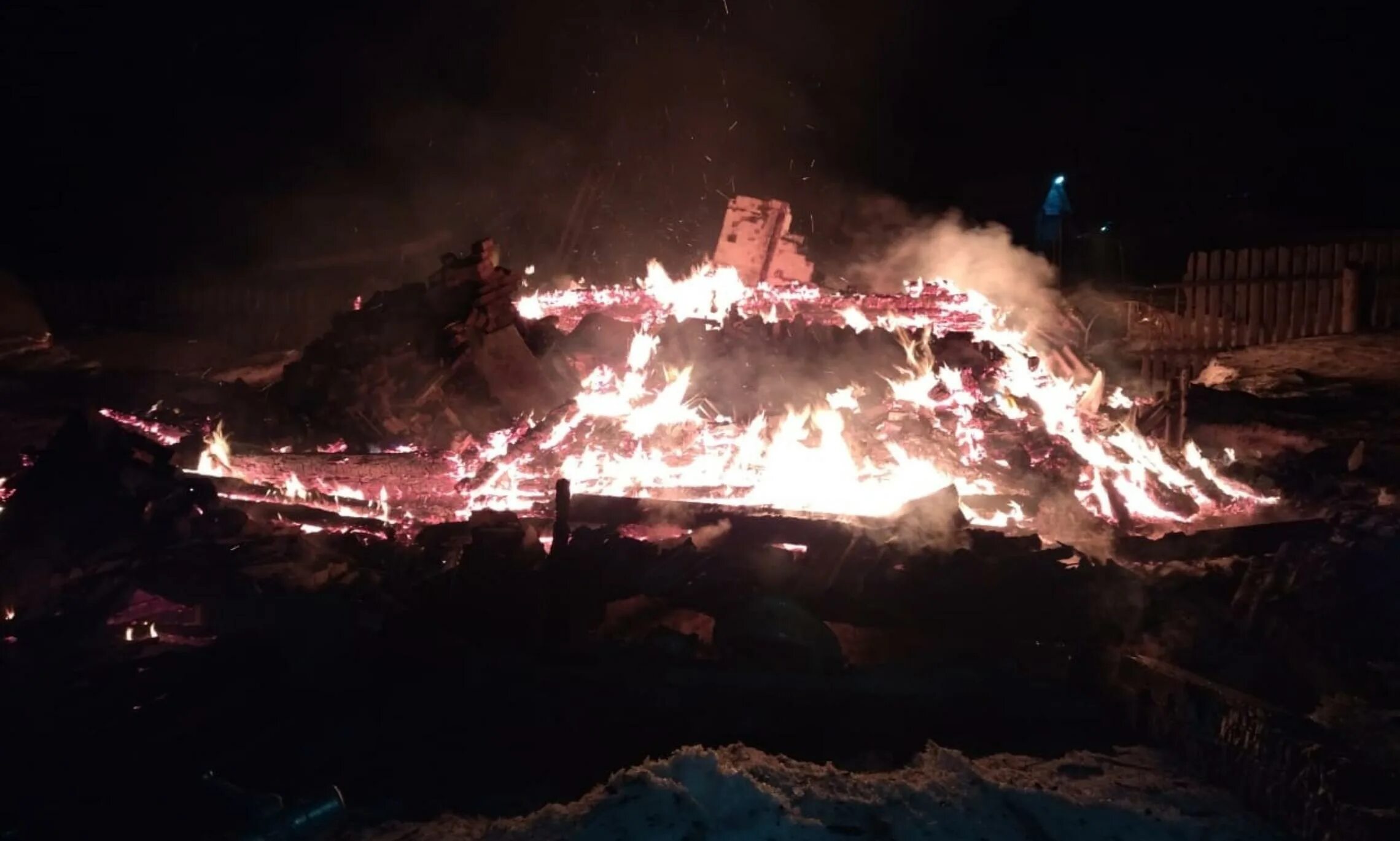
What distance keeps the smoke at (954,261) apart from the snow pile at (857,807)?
6.56 meters

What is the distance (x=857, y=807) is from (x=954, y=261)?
8.36 metres

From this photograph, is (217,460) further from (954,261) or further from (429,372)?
(954,261)

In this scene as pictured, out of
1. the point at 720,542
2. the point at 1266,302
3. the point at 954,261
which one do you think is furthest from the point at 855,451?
the point at 1266,302

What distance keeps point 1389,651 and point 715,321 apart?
5.03 meters

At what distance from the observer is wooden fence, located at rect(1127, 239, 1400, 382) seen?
1080 centimetres

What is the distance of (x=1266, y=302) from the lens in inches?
454

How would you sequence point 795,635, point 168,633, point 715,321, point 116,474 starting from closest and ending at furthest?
point 795,635, point 168,633, point 116,474, point 715,321

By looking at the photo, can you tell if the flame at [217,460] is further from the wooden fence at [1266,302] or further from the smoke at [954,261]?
the wooden fence at [1266,302]

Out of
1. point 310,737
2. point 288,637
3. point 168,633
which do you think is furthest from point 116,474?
point 310,737

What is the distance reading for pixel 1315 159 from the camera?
20016mm

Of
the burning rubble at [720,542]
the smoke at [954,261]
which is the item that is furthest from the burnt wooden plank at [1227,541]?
the smoke at [954,261]

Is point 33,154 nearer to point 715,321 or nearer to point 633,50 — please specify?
point 633,50

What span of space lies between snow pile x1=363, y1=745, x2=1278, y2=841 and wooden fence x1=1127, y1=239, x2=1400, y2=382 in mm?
7961

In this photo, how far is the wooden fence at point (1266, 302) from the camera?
425 inches
